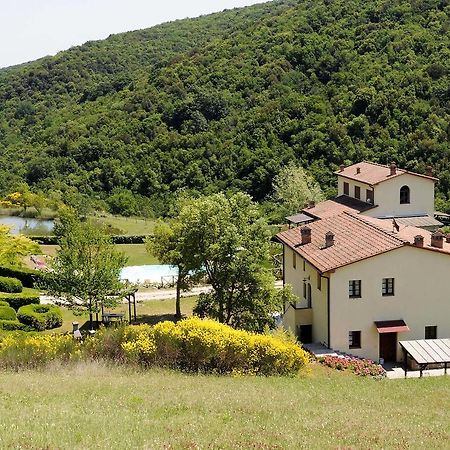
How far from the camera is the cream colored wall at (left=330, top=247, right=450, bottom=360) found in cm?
2834

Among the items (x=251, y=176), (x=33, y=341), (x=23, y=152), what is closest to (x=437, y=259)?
(x=33, y=341)

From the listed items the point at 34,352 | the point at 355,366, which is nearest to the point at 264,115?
the point at 355,366

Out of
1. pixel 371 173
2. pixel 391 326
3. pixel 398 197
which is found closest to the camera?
pixel 391 326

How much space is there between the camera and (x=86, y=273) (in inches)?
1199

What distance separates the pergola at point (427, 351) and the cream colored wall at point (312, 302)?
3563 millimetres

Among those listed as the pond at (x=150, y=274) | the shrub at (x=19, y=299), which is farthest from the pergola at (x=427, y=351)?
the pond at (x=150, y=274)

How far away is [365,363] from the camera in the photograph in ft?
86.8

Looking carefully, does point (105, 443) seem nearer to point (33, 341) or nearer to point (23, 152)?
point (33, 341)

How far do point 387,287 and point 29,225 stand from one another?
153 feet

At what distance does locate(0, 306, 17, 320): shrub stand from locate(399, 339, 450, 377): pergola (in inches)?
706

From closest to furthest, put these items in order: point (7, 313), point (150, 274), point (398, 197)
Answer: point (7, 313) < point (398, 197) < point (150, 274)

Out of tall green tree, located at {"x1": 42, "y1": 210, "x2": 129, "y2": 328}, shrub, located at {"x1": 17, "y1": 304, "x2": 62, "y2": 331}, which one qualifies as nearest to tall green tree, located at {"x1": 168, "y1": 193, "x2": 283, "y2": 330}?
tall green tree, located at {"x1": 42, "y1": 210, "x2": 129, "y2": 328}

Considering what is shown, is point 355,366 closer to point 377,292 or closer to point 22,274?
point 377,292

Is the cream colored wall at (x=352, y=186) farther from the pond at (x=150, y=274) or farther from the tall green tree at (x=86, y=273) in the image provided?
the tall green tree at (x=86, y=273)
